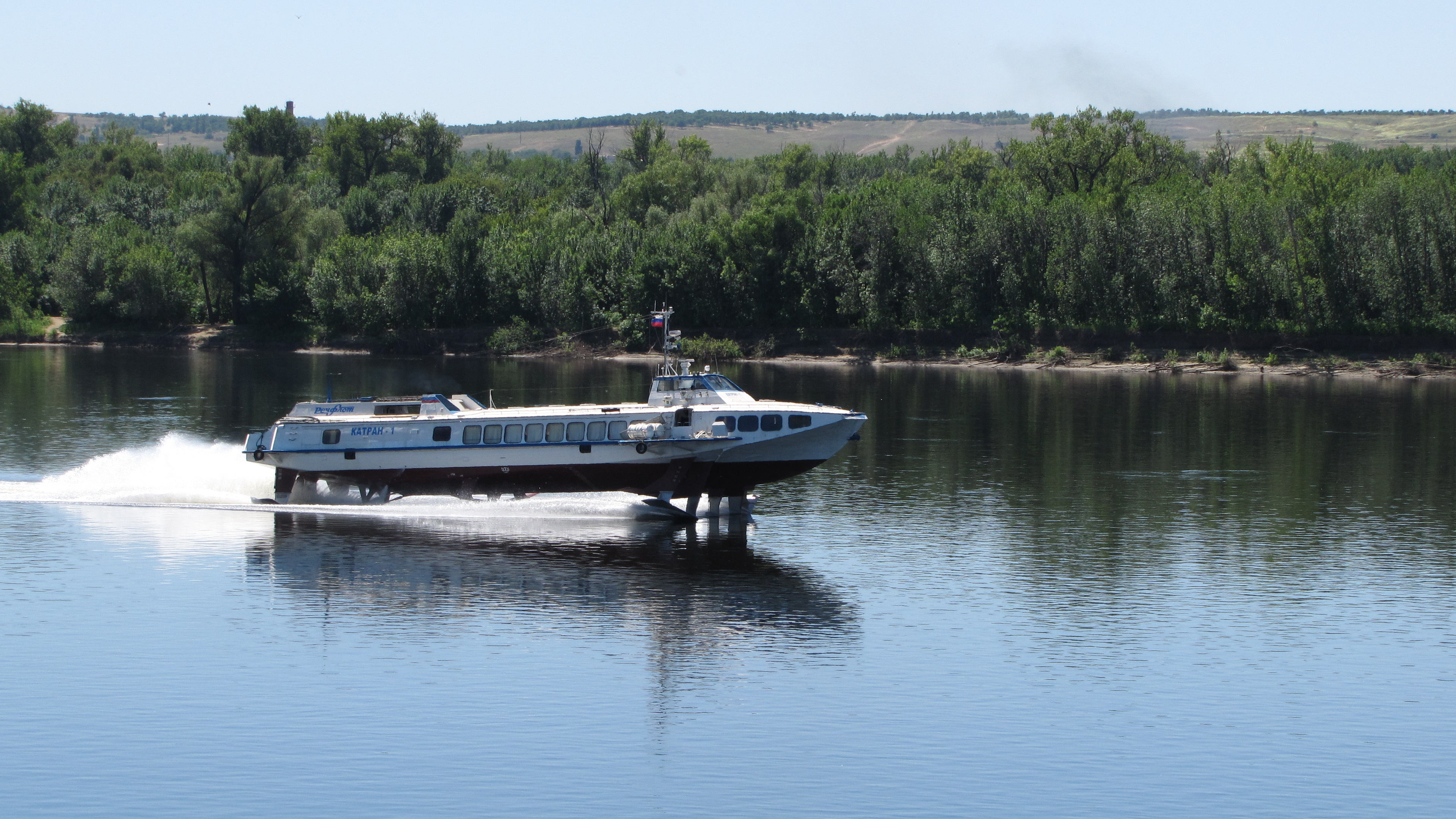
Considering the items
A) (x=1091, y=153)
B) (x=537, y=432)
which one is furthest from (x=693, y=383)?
(x=1091, y=153)

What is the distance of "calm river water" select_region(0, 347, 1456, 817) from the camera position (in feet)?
105

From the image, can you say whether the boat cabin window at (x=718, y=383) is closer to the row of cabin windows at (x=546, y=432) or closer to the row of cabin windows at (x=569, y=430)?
Answer: the row of cabin windows at (x=569, y=430)

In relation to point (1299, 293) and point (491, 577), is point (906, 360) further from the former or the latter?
point (491, 577)

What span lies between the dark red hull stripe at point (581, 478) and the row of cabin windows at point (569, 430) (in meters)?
1.26

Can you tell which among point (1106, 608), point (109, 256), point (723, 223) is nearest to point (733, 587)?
point (1106, 608)

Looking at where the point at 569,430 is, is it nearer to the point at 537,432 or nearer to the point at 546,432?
the point at 546,432

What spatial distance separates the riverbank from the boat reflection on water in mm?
90131

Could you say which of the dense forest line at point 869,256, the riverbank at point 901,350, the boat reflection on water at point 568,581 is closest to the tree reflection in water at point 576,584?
the boat reflection on water at point 568,581

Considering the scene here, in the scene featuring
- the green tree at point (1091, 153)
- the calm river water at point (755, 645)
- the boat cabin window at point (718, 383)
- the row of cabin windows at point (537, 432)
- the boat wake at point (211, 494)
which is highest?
the green tree at point (1091, 153)

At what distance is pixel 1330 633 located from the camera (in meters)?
43.5

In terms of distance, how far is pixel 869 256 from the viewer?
156 meters

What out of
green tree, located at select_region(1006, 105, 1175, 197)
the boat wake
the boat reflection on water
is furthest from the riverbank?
the boat reflection on water

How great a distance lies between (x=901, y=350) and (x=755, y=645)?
11296 cm

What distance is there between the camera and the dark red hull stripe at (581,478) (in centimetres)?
5931
